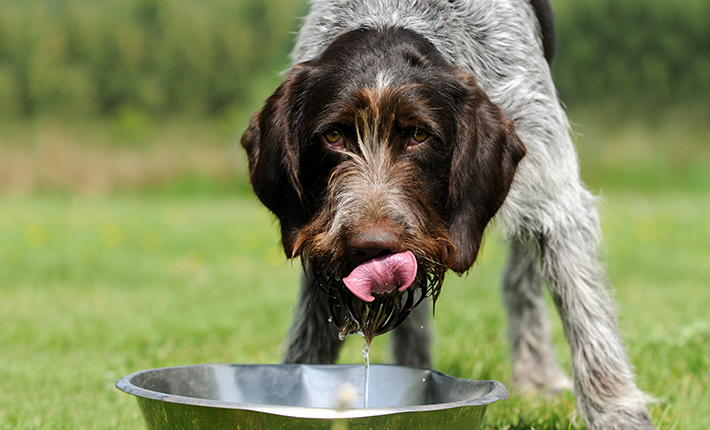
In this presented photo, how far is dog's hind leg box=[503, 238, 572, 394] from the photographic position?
169 inches

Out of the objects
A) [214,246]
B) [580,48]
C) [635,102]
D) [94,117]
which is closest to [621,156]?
[635,102]

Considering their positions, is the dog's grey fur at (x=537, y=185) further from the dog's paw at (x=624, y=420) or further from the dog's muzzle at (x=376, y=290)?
the dog's muzzle at (x=376, y=290)

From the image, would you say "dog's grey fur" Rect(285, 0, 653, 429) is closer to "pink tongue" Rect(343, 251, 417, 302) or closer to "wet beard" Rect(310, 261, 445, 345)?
"wet beard" Rect(310, 261, 445, 345)

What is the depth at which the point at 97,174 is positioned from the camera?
53.5 feet

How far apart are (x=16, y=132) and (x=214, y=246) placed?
9352 mm

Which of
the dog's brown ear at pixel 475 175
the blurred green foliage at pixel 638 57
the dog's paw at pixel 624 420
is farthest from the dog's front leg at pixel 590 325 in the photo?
the blurred green foliage at pixel 638 57

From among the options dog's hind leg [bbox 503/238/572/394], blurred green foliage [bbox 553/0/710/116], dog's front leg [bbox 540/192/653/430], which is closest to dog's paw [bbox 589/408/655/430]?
dog's front leg [bbox 540/192/653/430]

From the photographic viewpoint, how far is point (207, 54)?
1806cm

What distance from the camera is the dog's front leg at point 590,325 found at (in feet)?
10.2

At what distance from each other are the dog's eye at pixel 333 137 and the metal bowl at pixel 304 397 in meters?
0.82

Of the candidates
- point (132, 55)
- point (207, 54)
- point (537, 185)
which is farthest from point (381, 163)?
point (207, 54)

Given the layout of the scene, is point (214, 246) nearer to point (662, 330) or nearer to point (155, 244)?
point (155, 244)

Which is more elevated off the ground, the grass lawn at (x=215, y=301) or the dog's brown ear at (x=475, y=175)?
the dog's brown ear at (x=475, y=175)

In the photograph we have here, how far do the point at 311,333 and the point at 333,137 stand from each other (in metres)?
1.11
